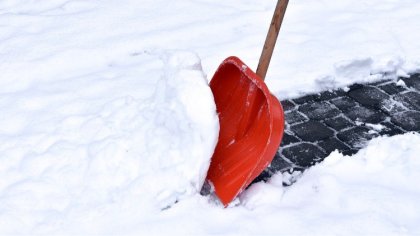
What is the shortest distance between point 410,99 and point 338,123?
599 mm

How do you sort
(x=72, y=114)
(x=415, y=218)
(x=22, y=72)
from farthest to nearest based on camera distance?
1. (x=22, y=72)
2. (x=72, y=114)
3. (x=415, y=218)

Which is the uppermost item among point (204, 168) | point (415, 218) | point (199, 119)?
point (199, 119)

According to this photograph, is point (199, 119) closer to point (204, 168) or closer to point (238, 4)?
point (204, 168)

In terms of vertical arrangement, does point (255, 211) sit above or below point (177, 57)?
below

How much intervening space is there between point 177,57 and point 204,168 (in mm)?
594

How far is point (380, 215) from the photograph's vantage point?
2732 mm

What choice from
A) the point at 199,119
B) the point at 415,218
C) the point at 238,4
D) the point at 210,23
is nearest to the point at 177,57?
the point at 199,119

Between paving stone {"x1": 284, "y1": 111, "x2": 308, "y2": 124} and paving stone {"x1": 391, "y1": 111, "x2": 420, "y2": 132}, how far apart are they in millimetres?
543

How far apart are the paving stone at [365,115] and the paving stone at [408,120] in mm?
80

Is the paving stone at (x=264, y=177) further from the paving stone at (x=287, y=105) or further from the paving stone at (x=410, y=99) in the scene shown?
the paving stone at (x=410, y=99)

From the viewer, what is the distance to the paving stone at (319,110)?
3.61 meters

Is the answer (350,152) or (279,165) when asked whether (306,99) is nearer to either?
(350,152)

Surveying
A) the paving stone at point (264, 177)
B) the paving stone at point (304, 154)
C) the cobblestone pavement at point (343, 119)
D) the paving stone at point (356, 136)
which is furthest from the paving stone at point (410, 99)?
the paving stone at point (264, 177)

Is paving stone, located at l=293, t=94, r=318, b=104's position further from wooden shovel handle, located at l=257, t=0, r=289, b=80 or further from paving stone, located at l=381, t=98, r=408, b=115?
wooden shovel handle, located at l=257, t=0, r=289, b=80
